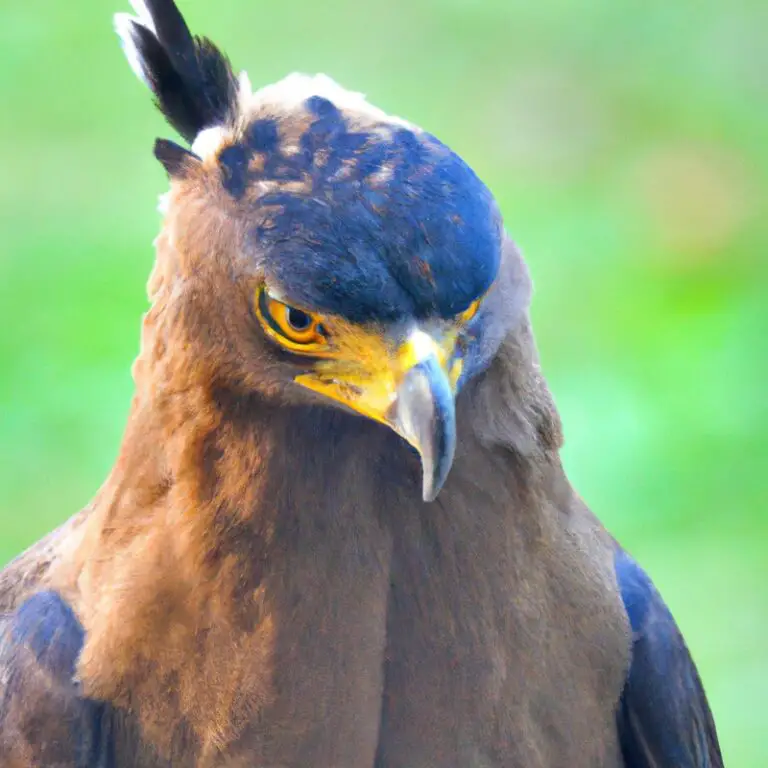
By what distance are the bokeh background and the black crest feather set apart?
364cm

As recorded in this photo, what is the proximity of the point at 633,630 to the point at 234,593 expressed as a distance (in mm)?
821

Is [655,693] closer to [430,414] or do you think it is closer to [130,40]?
[430,414]

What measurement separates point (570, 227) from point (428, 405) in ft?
17.8

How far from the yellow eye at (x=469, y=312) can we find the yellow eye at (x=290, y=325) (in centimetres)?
21

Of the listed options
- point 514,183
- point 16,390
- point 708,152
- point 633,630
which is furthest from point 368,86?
point 633,630

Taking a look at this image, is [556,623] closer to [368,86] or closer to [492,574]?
[492,574]

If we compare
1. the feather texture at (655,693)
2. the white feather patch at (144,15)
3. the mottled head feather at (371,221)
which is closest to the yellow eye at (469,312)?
the mottled head feather at (371,221)

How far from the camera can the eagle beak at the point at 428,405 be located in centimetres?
230

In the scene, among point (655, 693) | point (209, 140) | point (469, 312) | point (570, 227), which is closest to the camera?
point (469, 312)

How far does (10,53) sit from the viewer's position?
885cm

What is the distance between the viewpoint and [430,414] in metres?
2.30

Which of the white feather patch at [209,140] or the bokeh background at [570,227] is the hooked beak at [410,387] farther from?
the bokeh background at [570,227]

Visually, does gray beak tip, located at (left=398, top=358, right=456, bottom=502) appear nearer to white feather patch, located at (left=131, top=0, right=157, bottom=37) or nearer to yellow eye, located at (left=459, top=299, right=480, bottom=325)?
yellow eye, located at (left=459, top=299, right=480, bottom=325)

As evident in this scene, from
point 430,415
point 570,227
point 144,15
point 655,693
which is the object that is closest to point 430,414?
point 430,415
